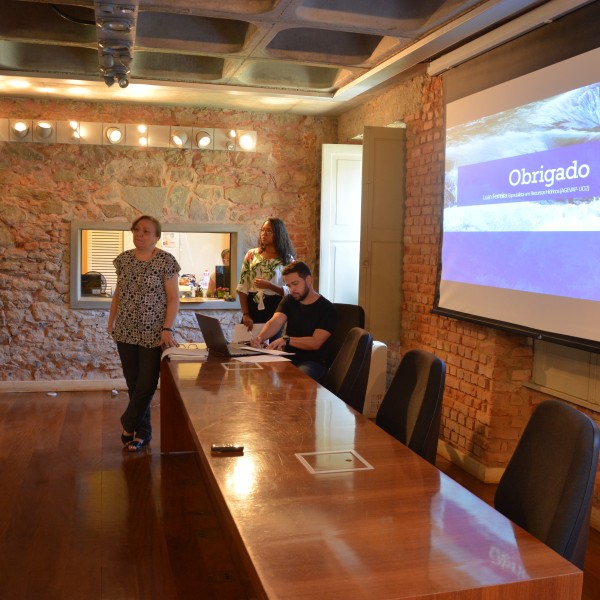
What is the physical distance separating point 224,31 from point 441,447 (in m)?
3.42

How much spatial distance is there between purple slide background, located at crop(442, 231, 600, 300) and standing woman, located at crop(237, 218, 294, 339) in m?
1.33

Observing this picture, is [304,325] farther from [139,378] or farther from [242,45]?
[242,45]

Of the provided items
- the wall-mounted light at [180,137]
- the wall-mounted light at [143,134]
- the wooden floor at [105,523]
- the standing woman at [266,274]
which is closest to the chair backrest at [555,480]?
the wooden floor at [105,523]

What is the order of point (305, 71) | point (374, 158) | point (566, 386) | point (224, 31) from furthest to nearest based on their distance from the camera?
1. point (305, 71)
2. point (374, 158)
3. point (224, 31)
4. point (566, 386)

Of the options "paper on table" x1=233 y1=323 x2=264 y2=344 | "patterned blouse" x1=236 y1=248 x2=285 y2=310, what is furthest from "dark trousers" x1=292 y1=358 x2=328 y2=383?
"patterned blouse" x1=236 y1=248 x2=285 y2=310

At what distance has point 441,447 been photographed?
211 inches

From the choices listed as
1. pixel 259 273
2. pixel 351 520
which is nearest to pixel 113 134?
pixel 259 273

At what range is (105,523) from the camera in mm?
3865

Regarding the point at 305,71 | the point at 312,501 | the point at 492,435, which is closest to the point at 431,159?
the point at 305,71

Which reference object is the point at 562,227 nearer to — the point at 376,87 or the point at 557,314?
the point at 557,314

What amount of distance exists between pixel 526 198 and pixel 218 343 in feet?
6.58

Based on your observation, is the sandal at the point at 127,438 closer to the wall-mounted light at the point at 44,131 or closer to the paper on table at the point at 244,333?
the paper on table at the point at 244,333

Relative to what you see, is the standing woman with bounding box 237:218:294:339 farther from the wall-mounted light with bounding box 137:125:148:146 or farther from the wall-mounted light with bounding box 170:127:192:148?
the wall-mounted light with bounding box 137:125:148:146

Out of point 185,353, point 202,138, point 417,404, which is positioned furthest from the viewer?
point 202,138
